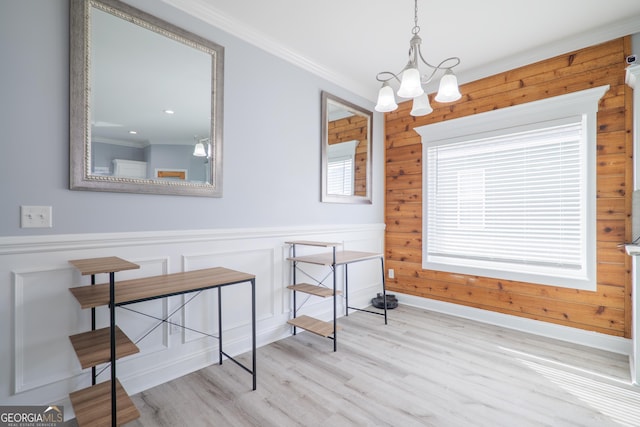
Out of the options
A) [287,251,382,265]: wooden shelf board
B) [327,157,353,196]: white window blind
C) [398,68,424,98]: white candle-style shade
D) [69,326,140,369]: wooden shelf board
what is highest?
[398,68,424,98]: white candle-style shade

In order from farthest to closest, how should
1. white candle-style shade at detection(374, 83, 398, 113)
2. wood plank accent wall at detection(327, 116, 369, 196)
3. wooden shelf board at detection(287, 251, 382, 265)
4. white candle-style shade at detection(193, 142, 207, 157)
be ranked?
wood plank accent wall at detection(327, 116, 369, 196), wooden shelf board at detection(287, 251, 382, 265), white candle-style shade at detection(193, 142, 207, 157), white candle-style shade at detection(374, 83, 398, 113)

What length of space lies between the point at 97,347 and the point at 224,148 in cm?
151

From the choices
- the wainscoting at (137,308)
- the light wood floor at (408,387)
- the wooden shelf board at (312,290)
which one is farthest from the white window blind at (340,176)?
the light wood floor at (408,387)

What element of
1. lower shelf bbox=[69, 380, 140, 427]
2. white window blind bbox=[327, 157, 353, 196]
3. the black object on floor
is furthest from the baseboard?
lower shelf bbox=[69, 380, 140, 427]

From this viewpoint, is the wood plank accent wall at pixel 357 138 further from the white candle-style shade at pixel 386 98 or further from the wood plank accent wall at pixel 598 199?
the white candle-style shade at pixel 386 98

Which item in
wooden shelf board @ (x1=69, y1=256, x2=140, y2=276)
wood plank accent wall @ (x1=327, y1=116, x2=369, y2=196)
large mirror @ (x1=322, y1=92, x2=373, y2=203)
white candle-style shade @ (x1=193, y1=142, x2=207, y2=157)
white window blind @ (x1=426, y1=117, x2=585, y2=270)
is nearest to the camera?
wooden shelf board @ (x1=69, y1=256, x2=140, y2=276)

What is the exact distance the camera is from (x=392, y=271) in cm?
400

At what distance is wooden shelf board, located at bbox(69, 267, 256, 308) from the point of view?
1498 millimetres

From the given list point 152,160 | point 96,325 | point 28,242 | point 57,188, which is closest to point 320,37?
point 152,160

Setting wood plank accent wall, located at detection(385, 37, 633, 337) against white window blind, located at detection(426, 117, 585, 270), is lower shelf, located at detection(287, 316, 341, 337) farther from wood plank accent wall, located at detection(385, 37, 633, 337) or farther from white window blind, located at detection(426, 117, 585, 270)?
white window blind, located at detection(426, 117, 585, 270)

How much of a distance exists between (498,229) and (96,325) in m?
3.50

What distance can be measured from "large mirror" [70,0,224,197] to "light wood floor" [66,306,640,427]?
1.36 m

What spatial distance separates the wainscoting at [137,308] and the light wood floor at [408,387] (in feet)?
0.65

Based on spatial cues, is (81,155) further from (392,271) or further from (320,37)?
(392,271)
